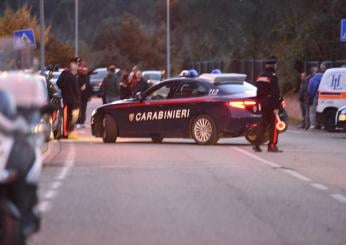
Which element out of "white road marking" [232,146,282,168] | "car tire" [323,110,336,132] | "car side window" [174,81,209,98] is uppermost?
"car side window" [174,81,209,98]

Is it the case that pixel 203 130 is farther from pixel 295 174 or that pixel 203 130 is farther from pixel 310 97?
pixel 310 97

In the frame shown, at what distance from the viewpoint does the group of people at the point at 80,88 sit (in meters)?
24.4

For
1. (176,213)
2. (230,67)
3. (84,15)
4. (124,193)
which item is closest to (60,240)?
(176,213)

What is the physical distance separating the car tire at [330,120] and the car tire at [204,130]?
23.1ft

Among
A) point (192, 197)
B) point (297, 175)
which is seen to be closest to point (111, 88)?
point (297, 175)

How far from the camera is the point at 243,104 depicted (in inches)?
851

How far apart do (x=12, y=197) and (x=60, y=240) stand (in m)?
2.85

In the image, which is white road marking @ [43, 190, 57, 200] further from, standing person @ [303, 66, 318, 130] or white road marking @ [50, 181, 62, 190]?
standing person @ [303, 66, 318, 130]

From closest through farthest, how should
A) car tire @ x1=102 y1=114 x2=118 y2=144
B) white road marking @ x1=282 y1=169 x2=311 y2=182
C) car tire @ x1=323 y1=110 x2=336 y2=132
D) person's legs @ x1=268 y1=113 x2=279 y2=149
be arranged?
white road marking @ x1=282 y1=169 x2=311 y2=182
person's legs @ x1=268 y1=113 x2=279 y2=149
car tire @ x1=102 y1=114 x2=118 y2=144
car tire @ x1=323 y1=110 x2=336 y2=132

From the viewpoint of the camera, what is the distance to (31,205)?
23.2 ft

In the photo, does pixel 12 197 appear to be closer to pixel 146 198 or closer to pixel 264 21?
pixel 146 198

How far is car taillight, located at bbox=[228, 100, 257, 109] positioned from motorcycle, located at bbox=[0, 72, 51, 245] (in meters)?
14.6

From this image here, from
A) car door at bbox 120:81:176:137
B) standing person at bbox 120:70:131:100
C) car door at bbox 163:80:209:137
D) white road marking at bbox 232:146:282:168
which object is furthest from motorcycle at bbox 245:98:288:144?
standing person at bbox 120:70:131:100

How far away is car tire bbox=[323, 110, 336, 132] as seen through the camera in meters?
28.2
